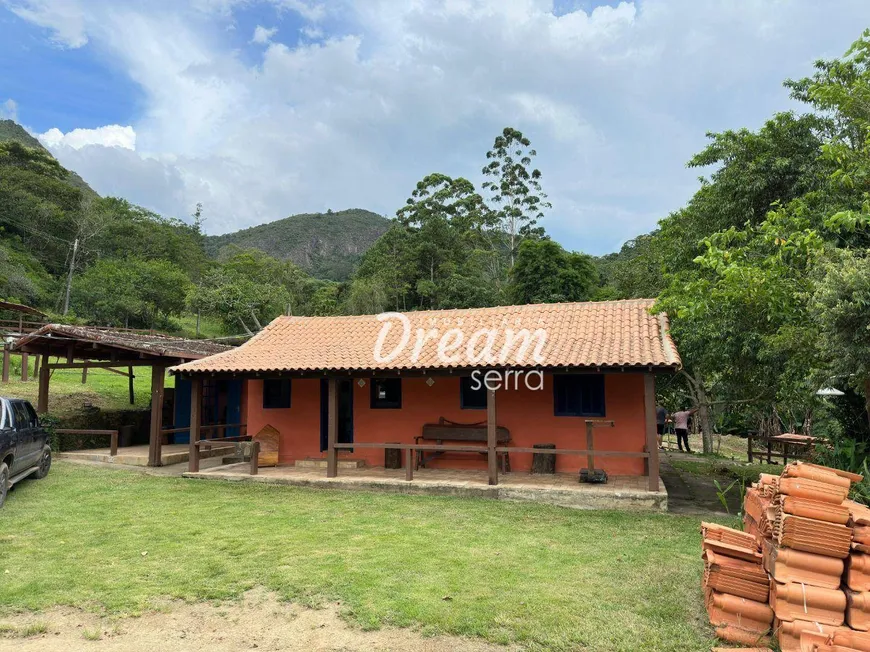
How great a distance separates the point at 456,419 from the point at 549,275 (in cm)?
2017

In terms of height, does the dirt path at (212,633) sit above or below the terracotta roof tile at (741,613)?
below

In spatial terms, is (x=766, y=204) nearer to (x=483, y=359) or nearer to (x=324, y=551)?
(x=483, y=359)

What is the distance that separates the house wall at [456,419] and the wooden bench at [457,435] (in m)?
0.17

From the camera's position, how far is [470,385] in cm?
1167

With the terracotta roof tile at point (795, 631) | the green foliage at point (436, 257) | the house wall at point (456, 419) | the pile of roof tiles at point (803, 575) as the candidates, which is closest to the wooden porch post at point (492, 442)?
the house wall at point (456, 419)

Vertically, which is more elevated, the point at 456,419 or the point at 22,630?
the point at 456,419

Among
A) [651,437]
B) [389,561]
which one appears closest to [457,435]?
[651,437]

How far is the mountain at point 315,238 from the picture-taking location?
8100 cm

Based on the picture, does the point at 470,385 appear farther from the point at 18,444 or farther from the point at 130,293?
the point at 130,293

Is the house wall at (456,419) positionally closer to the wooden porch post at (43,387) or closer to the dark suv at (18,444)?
the dark suv at (18,444)

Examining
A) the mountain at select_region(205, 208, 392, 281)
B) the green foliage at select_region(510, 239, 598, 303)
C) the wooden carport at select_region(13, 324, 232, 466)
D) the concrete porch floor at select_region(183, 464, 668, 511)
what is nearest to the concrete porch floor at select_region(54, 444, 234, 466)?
the wooden carport at select_region(13, 324, 232, 466)

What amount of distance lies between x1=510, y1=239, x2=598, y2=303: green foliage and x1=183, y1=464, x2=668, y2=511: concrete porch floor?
65.7ft

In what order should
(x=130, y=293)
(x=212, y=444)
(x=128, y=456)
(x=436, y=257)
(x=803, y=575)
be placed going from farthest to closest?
(x=436, y=257)
(x=130, y=293)
(x=128, y=456)
(x=212, y=444)
(x=803, y=575)

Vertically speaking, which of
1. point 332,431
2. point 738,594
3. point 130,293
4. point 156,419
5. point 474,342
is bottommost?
point 738,594
